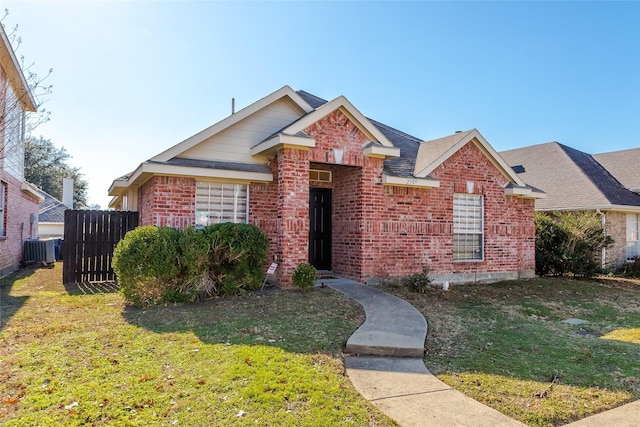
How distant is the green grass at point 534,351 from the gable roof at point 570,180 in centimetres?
739

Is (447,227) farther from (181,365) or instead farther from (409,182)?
(181,365)

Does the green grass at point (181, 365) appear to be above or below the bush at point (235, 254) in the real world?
below

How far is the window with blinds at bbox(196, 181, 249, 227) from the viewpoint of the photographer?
380 inches

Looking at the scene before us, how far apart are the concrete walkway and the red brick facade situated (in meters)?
3.46

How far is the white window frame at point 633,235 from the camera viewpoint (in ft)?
56.9

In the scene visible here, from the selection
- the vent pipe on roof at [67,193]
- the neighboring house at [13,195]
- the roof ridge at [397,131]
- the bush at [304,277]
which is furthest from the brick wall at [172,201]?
the vent pipe on roof at [67,193]

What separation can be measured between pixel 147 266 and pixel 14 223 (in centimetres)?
986

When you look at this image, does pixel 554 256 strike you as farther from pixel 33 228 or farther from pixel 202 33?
pixel 33 228

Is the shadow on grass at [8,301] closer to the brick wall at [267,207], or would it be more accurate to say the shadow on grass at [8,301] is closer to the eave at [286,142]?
the brick wall at [267,207]

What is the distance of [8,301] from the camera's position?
8289 mm

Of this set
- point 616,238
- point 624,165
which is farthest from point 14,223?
point 624,165

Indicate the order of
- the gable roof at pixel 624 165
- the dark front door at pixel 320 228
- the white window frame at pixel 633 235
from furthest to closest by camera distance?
the gable roof at pixel 624 165 → the white window frame at pixel 633 235 → the dark front door at pixel 320 228

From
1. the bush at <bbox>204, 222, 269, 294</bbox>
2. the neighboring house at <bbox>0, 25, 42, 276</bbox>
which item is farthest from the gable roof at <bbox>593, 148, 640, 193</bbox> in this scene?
the neighboring house at <bbox>0, 25, 42, 276</bbox>

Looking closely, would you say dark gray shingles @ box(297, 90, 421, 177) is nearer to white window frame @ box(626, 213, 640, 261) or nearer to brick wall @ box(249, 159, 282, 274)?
brick wall @ box(249, 159, 282, 274)
